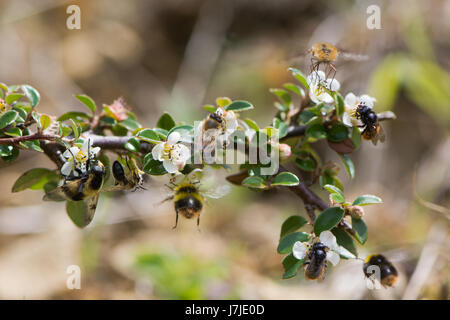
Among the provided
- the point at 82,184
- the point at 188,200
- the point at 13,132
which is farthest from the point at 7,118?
the point at 188,200

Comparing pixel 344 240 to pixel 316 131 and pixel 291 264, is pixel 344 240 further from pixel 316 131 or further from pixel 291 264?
pixel 316 131

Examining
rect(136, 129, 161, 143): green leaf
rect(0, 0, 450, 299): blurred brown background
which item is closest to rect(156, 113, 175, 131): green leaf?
rect(136, 129, 161, 143): green leaf

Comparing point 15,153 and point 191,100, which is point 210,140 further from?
point 191,100

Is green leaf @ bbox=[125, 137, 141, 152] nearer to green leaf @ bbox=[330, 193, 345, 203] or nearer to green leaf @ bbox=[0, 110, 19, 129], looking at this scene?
green leaf @ bbox=[0, 110, 19, 129]
